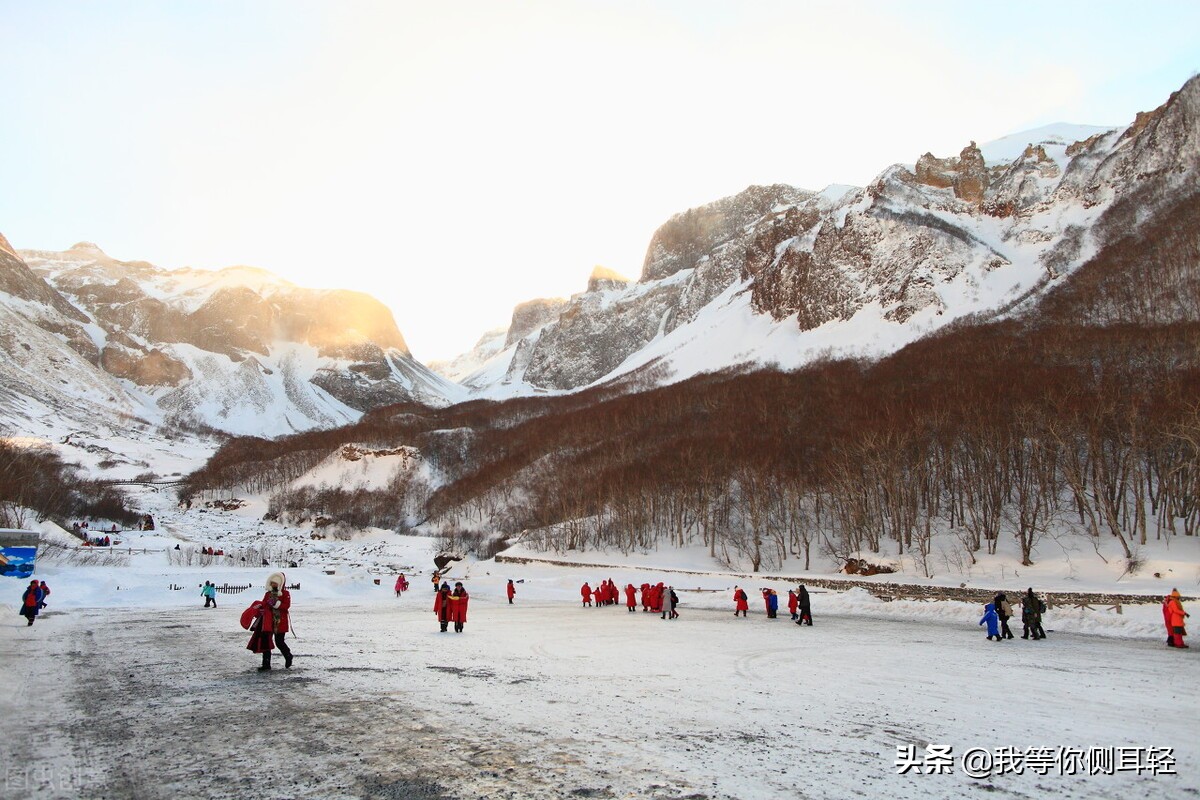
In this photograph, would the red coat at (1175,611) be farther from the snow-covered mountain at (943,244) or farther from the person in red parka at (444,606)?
the snow-covered mountain at (943,244)

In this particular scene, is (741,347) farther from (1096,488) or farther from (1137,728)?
(1137,728)

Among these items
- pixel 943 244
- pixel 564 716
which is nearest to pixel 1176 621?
pixel 564 716

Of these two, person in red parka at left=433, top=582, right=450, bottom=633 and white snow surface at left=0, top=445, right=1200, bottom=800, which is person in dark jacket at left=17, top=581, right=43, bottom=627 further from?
person in red parka at left=433, top=582, right=450, bottom=633

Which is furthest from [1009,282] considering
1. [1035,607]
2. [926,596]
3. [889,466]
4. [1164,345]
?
[1035,607]

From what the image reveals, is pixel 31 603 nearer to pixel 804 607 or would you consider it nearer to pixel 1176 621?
pixel 804 607

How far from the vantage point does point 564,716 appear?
842cm

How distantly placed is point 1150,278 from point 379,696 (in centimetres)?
10864

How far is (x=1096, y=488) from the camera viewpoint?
40562 millimetres

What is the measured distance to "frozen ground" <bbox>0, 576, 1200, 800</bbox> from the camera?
19.5 ft

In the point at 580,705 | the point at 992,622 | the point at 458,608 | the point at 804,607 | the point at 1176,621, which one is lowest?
the point at 804,607

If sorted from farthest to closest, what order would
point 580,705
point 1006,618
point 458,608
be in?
point 458,608 < point 1006,618 < point 580,705

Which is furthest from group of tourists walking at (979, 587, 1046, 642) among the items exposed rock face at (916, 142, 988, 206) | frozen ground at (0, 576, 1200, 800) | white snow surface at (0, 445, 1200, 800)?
exposed rock face at (916, 142, 988, 206)

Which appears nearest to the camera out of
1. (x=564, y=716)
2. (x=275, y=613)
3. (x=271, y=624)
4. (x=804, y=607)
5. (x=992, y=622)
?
(x=564, y=716)

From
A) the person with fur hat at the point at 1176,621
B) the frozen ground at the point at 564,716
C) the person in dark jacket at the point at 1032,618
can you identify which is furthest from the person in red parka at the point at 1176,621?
the person in dark jacket at the point at 1032,618
